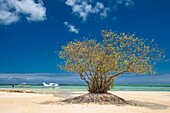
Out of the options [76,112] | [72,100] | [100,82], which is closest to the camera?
[76,112]

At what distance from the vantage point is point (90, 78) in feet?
92.9

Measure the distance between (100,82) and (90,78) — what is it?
3.30 ft

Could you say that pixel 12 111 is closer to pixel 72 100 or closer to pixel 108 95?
pixel 72 100

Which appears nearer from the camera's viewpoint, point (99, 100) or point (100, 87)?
point (99, 100)

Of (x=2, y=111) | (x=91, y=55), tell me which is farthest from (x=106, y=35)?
(x=2, y=111)

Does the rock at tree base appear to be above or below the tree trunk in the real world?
below

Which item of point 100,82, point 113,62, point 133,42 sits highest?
point 133,42

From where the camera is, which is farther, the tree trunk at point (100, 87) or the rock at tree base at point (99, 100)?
the tree trunk at point (100, 87)

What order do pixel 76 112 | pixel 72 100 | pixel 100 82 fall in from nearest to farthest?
1. pixel 76 112
2. pixel 72 100
3. pixel 100 82

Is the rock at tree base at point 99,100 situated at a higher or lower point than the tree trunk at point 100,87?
lower

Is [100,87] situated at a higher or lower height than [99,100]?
higher

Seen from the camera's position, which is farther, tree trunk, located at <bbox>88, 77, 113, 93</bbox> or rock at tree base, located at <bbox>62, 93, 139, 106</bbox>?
tree trunk, located at <bbox>88, 77, 113, 93</bbox>

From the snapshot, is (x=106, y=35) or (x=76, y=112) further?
(x=106, y=35)

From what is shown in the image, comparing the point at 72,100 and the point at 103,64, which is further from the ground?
the point at 103,64
